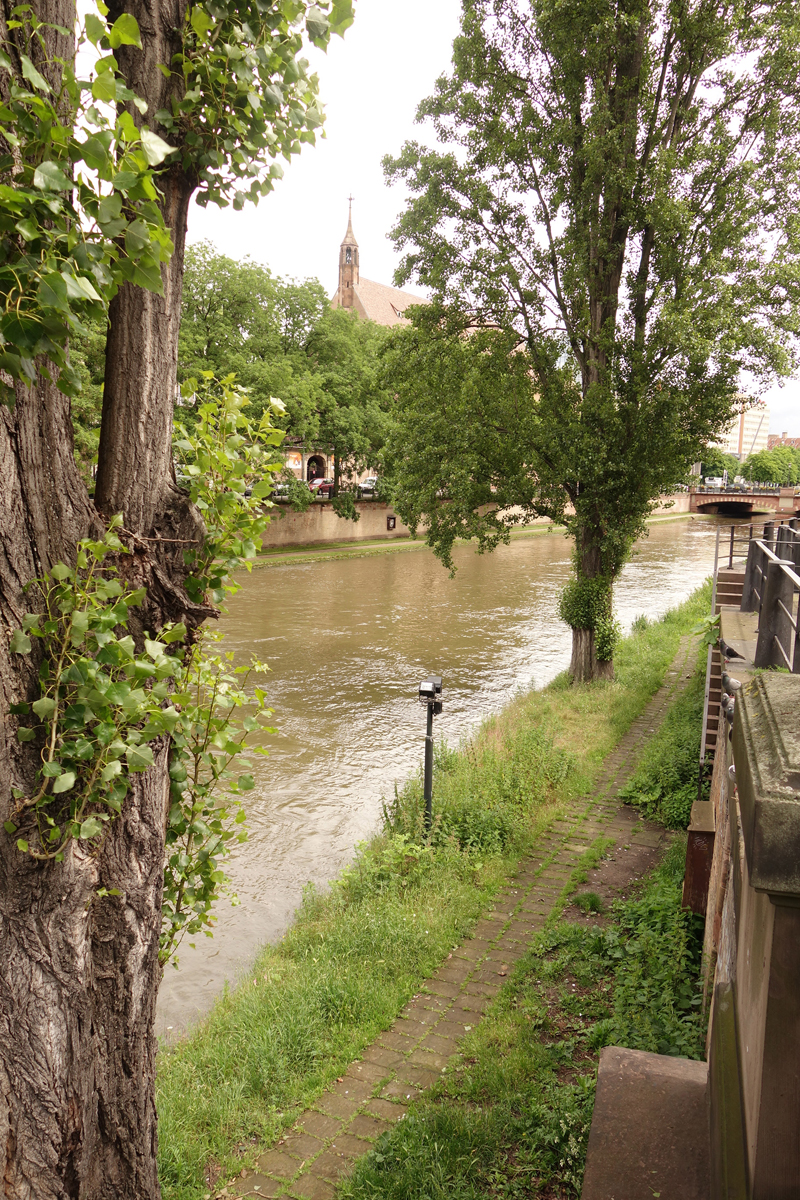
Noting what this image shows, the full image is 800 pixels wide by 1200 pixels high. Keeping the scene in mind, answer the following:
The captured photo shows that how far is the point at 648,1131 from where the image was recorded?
280 centimetres

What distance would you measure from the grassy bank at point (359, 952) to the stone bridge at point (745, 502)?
46451 mm

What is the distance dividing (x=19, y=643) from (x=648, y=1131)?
2591 millimetres

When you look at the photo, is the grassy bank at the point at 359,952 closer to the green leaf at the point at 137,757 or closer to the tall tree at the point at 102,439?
the tall tree at the point at 102,439

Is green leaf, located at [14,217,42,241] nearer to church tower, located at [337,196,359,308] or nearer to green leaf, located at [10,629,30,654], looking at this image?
green leaf, located at [10,629,30,654]

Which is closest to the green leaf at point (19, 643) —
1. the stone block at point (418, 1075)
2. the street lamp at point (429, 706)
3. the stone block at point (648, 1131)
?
the stone block at point (648, 1131)

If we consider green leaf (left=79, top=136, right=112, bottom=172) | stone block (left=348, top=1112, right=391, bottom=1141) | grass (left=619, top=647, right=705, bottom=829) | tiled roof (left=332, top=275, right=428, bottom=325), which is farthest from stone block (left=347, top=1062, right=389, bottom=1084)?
tiled roof (left=332, top=275, right=428, bottom=325)

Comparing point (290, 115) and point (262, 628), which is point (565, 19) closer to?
point (290, 115)

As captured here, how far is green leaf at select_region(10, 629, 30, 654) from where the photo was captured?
2.22 m

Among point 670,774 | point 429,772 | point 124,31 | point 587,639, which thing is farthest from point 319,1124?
point 587,639

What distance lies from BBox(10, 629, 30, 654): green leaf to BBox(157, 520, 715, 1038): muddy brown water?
4.90m

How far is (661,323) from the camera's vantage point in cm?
1172

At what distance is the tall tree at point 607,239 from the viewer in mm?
11797

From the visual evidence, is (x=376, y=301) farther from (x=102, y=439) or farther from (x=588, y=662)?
(x=102, y=439)

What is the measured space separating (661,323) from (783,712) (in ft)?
36.6
